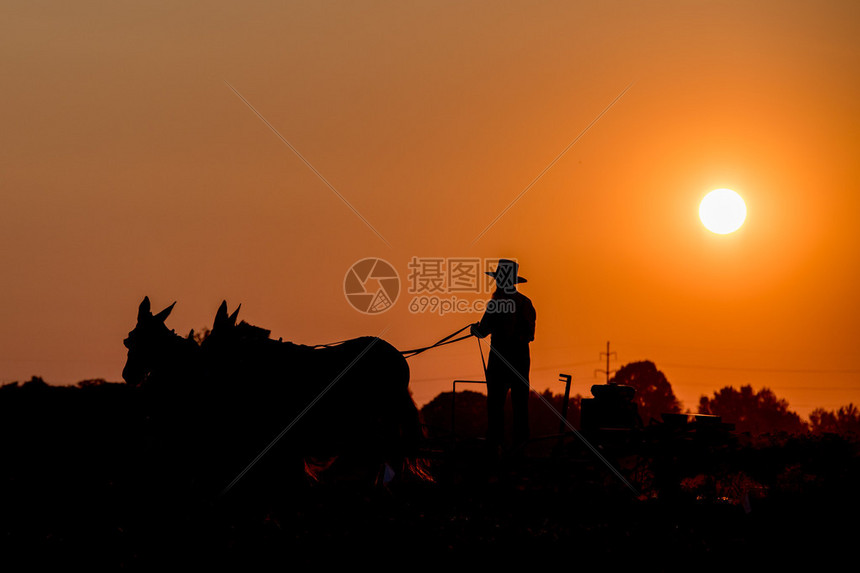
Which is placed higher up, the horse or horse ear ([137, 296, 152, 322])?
horse ear ([137, 296, 152, 322])

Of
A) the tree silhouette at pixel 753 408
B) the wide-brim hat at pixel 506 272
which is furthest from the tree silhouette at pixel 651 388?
the wide-brim hat at pixel 506 272

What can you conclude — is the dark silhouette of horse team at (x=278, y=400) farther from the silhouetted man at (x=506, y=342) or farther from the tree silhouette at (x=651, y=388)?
the tree silhouette at (x=651, y=388)

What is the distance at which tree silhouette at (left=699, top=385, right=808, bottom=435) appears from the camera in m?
105

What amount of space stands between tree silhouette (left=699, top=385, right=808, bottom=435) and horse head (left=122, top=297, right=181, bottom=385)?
99547mm

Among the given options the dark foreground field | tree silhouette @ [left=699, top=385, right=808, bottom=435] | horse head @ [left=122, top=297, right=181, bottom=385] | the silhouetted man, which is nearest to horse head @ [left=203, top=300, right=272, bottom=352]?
horse head @ [left=122, top=297, right=181, bottom=385]

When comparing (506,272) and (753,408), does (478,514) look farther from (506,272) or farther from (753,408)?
(753,408)

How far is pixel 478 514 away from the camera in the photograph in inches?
378

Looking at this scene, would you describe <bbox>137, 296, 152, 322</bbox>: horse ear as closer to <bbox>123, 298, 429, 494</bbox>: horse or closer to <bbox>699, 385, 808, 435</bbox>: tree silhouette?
<bbox>123, 298, 429, 494</bbox>: horse

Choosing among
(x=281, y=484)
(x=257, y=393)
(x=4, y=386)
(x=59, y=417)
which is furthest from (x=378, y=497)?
(x=4, y=386)

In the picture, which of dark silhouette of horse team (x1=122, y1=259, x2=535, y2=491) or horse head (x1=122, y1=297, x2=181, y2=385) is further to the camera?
horse head (x1=122, y1=297, x2=181, y2=385)

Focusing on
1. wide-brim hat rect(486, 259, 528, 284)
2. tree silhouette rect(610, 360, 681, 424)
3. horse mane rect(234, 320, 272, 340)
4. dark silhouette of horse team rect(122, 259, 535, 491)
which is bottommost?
dark silhouette of horse team rect(122, 259, 535, 491)

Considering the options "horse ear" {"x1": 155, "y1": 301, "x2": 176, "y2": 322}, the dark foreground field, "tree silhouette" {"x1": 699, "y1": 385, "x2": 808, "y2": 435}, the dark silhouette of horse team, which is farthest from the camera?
"tree silhouette" {"x1": 699, "y1": 385, "x2": 808, "y2": 435}

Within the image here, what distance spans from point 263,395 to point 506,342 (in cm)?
346

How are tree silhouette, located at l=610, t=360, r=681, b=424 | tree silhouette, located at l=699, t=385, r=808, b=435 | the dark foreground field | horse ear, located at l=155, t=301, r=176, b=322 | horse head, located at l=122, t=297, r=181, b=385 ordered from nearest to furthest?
the dark foreground field, horse head, located at l=122, t=297, r=181, b=385, horse ear, located at l=155, t=301, r=176, b=322, tree silhouette, located at l=610, t=360, r=681, b=424, tree silhouette, located at l=699, t=385, r=808, b=435
